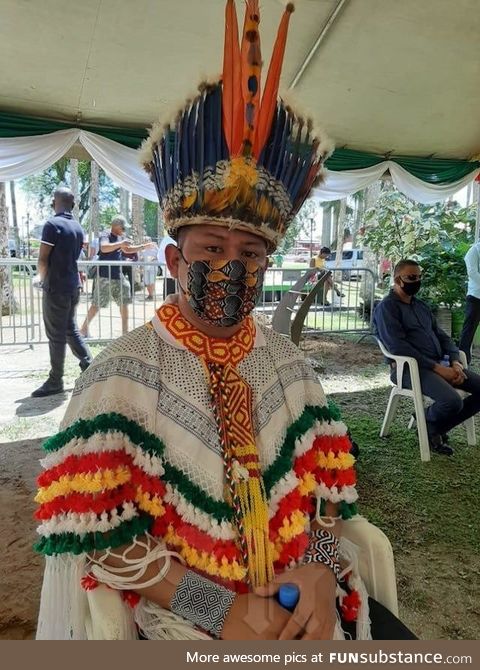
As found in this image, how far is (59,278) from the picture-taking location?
204 inches

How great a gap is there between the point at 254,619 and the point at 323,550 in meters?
0.28

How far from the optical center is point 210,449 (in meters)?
1.23

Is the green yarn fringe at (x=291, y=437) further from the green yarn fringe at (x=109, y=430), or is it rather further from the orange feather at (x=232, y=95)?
the orange feather at (x=232, y=95)

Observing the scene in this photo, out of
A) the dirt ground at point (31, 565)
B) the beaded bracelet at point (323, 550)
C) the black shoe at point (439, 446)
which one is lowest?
the dirt ground at point (31, 565)

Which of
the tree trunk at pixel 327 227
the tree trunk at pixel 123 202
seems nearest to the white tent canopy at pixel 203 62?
the tree trunk at pixel 327 227

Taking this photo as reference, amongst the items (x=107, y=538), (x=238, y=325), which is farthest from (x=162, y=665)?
(x=238, y=325)

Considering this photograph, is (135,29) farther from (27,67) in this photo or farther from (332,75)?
(332,75)

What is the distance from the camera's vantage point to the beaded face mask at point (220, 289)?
1256 millimetres

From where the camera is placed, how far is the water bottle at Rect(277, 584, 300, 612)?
1.14m

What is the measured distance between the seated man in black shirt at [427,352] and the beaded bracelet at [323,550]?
2.95m

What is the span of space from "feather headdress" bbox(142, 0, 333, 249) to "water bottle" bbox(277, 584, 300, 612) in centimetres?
90

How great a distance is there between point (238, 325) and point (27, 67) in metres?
3.43

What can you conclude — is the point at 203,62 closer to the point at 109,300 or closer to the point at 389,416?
the point at 389,416

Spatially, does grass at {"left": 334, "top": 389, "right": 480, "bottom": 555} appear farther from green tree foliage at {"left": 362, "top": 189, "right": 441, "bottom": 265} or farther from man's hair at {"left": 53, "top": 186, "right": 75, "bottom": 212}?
green tree foliage at {"left": 362, "top": 189, "right": 441, "bottom": 265}
